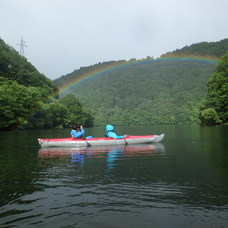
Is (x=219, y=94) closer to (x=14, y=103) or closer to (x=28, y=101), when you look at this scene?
(x=28, y=101)

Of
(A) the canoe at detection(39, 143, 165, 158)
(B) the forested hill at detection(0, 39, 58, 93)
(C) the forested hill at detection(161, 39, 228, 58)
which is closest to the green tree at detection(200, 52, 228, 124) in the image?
(A) the canoe at detection(39, 143, 165, 158)

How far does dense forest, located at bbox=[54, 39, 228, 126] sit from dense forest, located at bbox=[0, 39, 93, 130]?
144 feet

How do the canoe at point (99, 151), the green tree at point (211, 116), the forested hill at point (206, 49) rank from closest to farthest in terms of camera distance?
the canoe at point (99, 151)
the green tree at point (211, 116)
the forested hill at point (206, 49)

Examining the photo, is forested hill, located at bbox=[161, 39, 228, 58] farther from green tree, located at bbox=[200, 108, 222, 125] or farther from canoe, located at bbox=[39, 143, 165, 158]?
canoe, located at bbox=[39, 143, 165, 158]

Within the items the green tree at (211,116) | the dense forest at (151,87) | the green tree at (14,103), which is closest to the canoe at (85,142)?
the green tree at (14,103)

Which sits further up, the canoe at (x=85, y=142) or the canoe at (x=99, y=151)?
the canoe at (x=85, y=142)

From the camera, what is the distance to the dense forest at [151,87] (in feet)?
425

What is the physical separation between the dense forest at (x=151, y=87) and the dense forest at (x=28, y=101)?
43.9 meters

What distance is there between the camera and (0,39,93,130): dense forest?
5050cm

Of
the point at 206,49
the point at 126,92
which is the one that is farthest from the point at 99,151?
the point at 126,92

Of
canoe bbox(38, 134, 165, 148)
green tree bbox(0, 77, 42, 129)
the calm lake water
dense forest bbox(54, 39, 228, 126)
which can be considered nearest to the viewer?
the calm lake water

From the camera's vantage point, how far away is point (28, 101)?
5538cm

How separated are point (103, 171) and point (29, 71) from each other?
7056cm

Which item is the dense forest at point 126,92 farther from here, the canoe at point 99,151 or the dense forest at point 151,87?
the canoe at point 99,151
